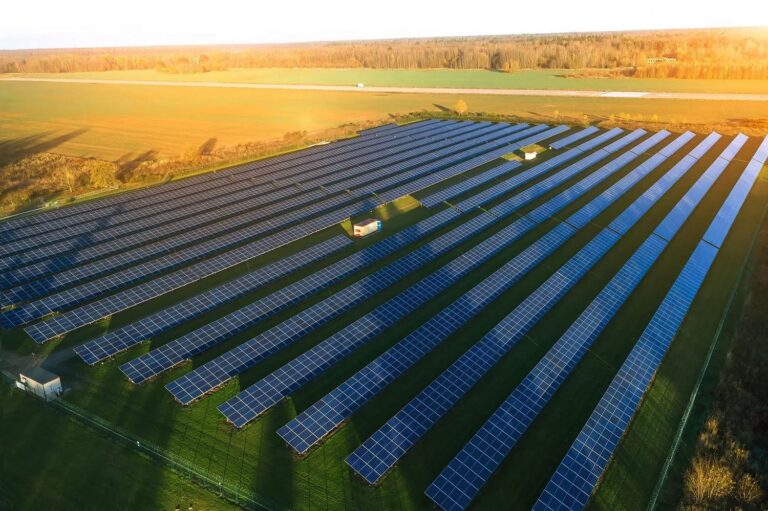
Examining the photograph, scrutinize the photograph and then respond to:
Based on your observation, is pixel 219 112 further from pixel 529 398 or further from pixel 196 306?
pixel 529 398

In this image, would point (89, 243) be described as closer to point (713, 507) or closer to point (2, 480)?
point (2, 480)

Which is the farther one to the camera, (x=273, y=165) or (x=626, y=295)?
(x=273, y=165)

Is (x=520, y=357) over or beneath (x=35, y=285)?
beneath

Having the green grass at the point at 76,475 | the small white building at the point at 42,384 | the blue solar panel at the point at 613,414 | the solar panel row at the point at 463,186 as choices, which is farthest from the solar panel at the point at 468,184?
the green grass at the point at 76,475

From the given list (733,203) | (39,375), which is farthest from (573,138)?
(39,375)

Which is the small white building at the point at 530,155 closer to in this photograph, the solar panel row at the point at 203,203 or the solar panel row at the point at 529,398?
the solar panel row at the point at 203,203

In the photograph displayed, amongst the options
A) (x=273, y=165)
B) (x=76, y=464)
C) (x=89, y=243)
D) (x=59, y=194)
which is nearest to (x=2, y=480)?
(x=76, y=464)

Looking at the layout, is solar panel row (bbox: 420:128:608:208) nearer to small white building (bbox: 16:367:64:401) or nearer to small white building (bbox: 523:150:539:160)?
small white building (bbox: 523:150:539:160)
